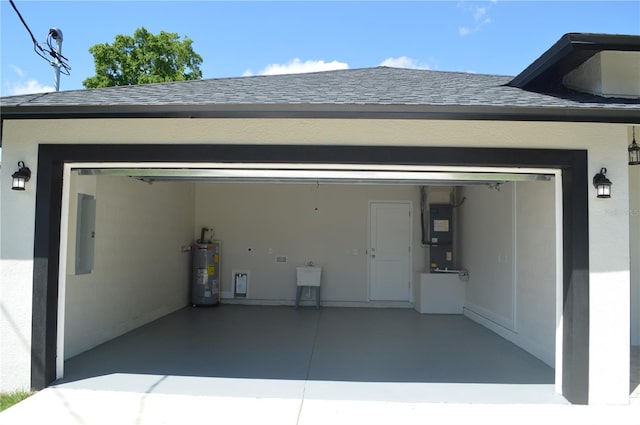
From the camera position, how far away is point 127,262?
21.6ft

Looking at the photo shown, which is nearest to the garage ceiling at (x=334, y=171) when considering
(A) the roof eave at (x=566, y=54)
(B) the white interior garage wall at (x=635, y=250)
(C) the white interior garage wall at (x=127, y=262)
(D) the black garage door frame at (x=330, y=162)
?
(D) the black garage door frame at (x=330, y=162)

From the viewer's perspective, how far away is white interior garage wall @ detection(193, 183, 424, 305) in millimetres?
9328

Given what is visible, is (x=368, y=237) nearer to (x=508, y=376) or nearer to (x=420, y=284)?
(x=420, y=284)

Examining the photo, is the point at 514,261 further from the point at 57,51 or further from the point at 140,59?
the point at 140,59

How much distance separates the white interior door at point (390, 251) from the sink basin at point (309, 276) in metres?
1.17

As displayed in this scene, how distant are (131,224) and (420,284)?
529 cm

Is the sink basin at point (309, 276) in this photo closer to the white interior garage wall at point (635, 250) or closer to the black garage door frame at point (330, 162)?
the black garage door frame at point (330, 162)

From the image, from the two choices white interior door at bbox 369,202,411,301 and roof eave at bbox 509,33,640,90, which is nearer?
roof eave at bbox 509,33,640,90

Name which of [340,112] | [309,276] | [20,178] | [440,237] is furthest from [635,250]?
[20,178]

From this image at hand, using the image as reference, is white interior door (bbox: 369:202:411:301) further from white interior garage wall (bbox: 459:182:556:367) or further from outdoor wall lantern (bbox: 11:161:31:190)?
outdoor wall lantern (bbox: 11:161:31:190)

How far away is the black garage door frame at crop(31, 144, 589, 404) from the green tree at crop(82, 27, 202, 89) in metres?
16.9

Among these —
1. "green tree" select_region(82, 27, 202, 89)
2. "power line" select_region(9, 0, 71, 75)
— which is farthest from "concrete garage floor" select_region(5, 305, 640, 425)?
"green tree" select_region(82, 27, 202, 89)

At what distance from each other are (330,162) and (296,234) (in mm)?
5384

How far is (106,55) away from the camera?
786 inches
